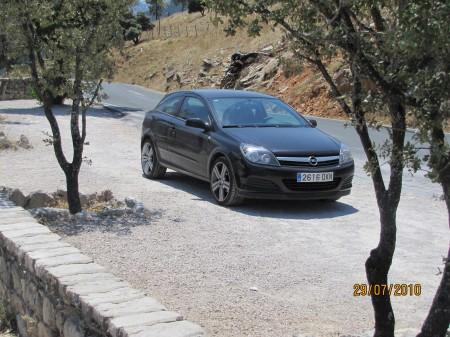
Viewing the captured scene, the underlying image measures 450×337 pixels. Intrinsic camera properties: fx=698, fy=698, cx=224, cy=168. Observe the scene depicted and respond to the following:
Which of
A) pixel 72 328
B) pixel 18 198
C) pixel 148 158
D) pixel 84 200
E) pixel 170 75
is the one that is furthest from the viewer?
pixel 170 75

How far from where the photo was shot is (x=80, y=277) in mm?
4848

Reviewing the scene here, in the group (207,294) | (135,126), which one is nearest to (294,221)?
(207,294)

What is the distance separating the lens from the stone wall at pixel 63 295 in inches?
158

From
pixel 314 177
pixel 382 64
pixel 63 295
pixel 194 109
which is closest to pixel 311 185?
pixel 314 177

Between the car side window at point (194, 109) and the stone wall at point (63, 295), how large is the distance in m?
4.10

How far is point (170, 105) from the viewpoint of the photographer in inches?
453

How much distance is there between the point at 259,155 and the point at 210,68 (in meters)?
43.6

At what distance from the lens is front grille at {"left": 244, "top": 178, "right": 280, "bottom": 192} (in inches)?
349

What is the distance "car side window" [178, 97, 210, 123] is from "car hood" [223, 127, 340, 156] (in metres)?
0.77

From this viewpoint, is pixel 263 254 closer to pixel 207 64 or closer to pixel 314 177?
pixel 314 177

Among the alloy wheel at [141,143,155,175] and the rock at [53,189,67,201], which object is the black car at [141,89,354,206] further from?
the rock at [53,189,67,201]

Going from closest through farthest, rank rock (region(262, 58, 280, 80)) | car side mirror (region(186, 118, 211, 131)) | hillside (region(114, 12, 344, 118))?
car side mirror (region(186, 118, 211, 131)), hillside (region(114, 12, 344, 118)), rock (region(262, 58, 280, 80))

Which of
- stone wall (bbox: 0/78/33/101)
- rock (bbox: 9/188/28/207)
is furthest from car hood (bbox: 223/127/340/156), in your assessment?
stone wall (bbox: 0/78/33/101)

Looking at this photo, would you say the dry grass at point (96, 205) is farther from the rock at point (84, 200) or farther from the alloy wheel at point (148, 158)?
the alloy wheel at point (148, 158)
